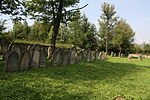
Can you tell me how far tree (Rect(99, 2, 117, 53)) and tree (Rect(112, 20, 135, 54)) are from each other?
1.73 m

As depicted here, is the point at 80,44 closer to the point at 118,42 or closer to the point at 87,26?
the point at 87,26

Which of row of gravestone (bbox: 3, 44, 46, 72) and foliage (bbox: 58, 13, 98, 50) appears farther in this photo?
foliage (bbox: 58, 13, 98, 50)

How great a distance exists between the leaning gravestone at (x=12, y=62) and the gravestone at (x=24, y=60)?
37cm

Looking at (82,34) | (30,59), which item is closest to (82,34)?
(82,34)

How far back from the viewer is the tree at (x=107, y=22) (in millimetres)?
42938

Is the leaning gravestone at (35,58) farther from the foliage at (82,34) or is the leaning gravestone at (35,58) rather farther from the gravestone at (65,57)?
the foliage at (82,34)

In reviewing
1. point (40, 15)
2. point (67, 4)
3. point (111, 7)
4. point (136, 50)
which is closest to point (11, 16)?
point (40, 15)

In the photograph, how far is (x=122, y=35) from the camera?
44.8 m

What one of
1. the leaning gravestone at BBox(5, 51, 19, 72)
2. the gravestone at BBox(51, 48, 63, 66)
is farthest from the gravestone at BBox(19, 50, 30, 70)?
the gravestone at BBox(51, 48, 63, 66)

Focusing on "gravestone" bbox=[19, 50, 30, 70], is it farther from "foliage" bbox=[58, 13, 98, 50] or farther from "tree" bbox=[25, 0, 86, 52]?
→ "foliage" bbox=[58, 13, 98, 50]

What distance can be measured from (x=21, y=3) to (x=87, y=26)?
103ft

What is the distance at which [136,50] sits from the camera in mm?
64875

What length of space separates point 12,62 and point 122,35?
40794mm

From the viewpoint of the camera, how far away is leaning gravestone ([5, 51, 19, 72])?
7.45 metres
